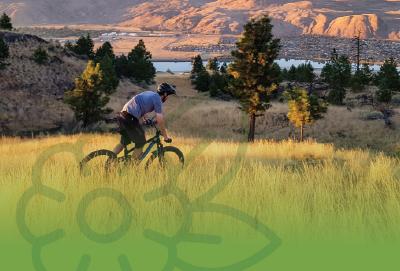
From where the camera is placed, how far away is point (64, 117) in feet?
169

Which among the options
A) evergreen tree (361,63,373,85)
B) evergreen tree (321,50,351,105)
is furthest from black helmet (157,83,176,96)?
evergreen tree (361,63,373,85)

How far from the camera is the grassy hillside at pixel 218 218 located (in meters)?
4.03

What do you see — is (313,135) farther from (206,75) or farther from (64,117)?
(206,75)

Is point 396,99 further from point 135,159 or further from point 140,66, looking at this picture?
point 135,159

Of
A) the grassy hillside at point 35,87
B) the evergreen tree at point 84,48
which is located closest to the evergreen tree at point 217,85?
the grassy hillside at point 35,87

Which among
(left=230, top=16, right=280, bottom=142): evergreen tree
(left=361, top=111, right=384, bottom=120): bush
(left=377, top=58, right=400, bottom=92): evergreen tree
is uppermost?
(left=230, top=16, right=280, bottom=142): evergreen tree

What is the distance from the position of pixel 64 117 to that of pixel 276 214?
48597 mm

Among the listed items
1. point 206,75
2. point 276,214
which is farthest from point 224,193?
point 206,75

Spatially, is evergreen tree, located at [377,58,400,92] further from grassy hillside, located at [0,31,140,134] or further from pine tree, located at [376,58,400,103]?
grassy hillside, located at [0,31,140,134]

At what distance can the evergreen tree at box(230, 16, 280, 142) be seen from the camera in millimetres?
42625

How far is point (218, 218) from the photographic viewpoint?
480 centimetres

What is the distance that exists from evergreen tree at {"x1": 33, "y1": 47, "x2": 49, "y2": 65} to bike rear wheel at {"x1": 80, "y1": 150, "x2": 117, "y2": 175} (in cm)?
5728

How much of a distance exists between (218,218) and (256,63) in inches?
1526

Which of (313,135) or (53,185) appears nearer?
(53,185)
